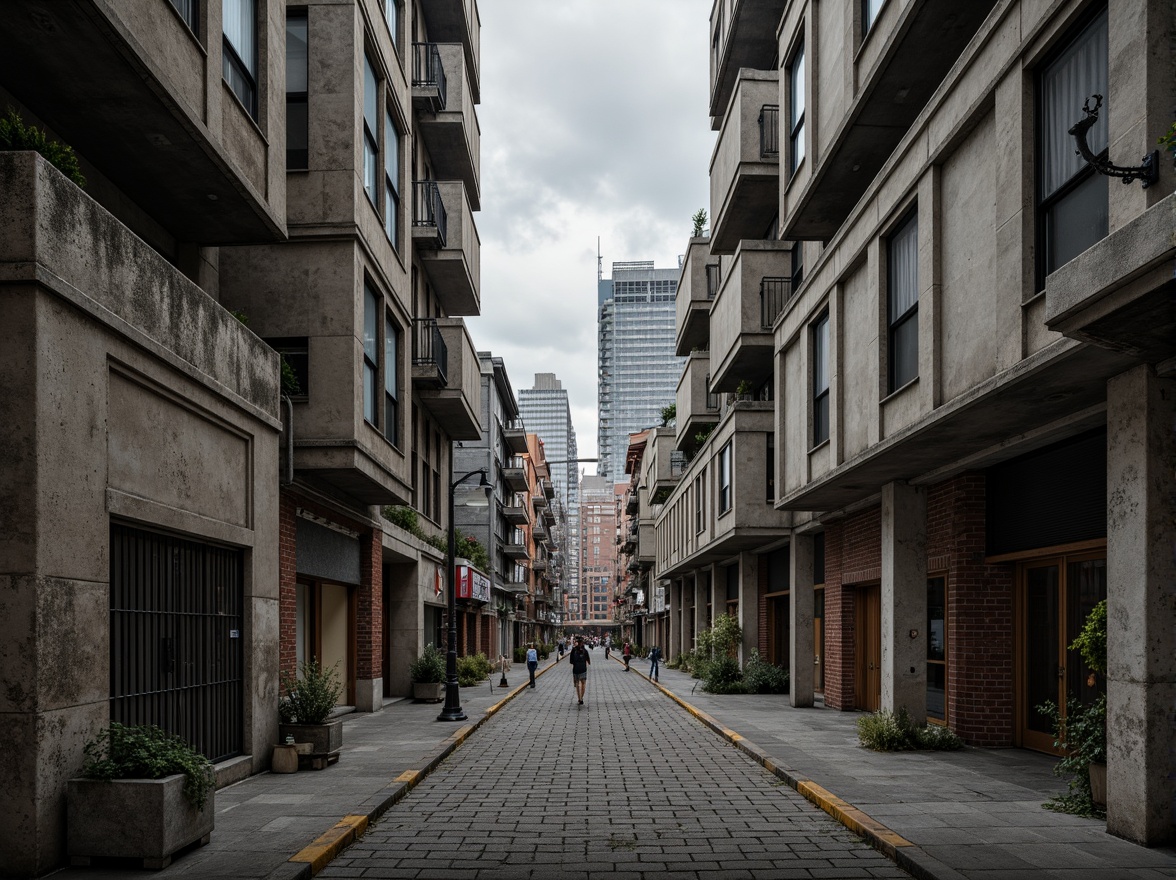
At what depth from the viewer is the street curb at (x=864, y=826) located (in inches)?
292

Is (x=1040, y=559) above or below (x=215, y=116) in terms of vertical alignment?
below

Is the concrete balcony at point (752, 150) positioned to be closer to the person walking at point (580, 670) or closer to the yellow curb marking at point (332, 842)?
the person walking at point (580, 670)

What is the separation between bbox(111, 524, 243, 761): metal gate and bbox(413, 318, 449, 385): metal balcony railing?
11.7 meters

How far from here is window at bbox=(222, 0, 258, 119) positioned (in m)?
11.9

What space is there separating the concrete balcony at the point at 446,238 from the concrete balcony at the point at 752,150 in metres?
6.67

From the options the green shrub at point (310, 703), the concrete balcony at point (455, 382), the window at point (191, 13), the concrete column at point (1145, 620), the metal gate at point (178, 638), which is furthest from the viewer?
the concrete balcony at point (455, 382)

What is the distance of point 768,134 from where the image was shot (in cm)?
2153

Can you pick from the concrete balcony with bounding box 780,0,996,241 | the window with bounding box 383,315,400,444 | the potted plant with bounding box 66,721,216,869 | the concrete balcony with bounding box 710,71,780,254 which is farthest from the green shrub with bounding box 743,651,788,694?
the potted plant with bounding box 66,721,216,869

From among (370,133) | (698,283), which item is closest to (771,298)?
(698,283)

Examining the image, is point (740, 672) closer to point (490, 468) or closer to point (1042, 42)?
point (1042, 42)

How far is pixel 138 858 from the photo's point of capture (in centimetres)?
739

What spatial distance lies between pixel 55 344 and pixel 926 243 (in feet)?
29.7

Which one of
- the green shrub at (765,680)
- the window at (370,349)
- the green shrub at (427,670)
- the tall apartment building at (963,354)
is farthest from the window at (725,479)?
the window at (370,349)

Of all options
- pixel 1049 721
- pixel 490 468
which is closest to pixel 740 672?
pixel 1049 721
